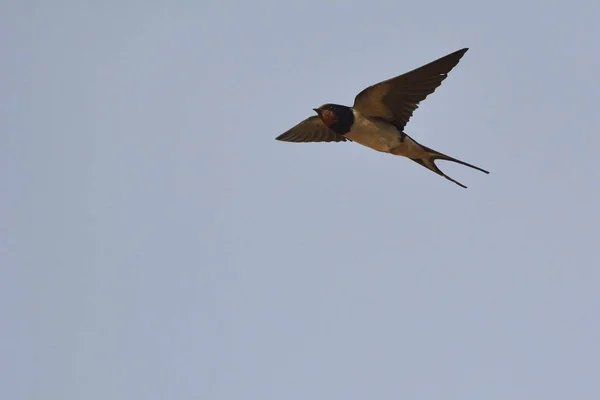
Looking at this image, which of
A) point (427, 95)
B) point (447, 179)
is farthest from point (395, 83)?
point (447, 179)

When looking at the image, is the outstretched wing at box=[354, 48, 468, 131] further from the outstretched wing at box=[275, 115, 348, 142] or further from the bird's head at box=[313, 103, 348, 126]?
the outstretched wing at box=[275, 115, 348, 142]

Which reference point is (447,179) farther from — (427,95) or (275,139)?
(275,139)

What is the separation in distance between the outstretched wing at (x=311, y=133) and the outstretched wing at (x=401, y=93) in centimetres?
102

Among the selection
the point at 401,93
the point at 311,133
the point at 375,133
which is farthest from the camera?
the point at 311,133

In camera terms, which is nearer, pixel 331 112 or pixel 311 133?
pixel 331 112

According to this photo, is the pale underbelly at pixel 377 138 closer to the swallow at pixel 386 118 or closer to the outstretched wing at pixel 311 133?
the swallow at pixel 386 118

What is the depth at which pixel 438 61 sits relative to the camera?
9305 millimetres

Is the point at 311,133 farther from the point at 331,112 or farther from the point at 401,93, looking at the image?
the point at 401,93

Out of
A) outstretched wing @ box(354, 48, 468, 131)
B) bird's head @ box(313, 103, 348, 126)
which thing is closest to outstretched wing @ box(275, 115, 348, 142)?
bird's head @ box(313, 103, 348, 126)

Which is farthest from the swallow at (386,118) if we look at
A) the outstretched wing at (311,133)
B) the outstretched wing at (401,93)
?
the outstretched wing at (311,133)

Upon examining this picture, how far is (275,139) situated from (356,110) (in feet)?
5.24

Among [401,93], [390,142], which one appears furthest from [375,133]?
[401,93]

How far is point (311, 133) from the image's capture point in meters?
11.2

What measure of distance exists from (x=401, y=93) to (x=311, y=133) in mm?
1612
